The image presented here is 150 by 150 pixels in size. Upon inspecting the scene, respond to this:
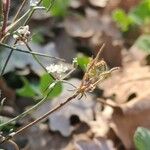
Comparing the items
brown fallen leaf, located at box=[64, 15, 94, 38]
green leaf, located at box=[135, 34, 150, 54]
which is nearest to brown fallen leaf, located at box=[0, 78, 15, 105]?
green leaf, located at box=[135, 34, 150, 54]

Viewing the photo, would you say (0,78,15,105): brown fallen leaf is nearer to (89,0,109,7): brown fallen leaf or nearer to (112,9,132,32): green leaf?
(112,9,132,32): green leaf

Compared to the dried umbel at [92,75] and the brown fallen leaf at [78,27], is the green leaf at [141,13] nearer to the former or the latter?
the brown fallen leaf at [78,27]

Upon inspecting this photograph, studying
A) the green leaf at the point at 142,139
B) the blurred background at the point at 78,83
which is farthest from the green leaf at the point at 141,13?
the green leaf at the point at 142,139

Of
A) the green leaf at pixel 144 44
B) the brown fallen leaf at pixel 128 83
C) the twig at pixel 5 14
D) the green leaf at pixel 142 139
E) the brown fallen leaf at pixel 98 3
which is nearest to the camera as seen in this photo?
the twig at pixel 5 14

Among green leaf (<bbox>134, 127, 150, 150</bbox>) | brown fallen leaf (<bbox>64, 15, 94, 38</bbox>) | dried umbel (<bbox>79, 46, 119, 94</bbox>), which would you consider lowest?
brown fallen leaf (<bbox>64, 15, 94, 38</bbox>)

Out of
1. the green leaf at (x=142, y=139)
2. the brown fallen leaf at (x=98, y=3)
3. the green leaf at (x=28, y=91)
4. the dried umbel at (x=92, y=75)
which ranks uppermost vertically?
the dried umbel at (x=92, y=75)

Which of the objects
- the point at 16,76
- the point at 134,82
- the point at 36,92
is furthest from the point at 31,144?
the point at 134,82

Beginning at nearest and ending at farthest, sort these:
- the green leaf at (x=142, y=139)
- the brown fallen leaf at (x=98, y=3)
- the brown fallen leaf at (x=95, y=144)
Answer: the green leaf at (x=142, y=139)
the brown fallen leaf at (x=95, y=144)
the brown fallen leaf at (x=98, y=3)

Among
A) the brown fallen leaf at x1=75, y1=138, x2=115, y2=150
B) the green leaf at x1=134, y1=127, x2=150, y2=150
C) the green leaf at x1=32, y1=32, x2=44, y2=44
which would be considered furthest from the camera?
the green leaf at x1=32, y1=32, x2=44, y2=44

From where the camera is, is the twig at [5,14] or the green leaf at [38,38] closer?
the twig at [5,14]
